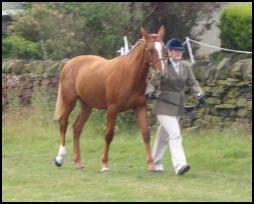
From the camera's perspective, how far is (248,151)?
33.8 ft

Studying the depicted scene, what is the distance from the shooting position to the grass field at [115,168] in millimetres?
7426

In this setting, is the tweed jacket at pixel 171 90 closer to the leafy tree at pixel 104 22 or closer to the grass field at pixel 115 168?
the grass field at pixel 115 168

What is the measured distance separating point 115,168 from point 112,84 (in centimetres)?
Result: 150

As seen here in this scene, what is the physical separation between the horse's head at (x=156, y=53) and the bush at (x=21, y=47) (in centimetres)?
960

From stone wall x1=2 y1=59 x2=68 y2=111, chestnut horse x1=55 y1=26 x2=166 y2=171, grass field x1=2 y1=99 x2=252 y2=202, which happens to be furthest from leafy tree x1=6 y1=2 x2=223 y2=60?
chestnut horse x1=55 y1=26 x2=166 y2=171

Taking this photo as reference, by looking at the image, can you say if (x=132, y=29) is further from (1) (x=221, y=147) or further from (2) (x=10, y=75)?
(1) (x=221, y=147)

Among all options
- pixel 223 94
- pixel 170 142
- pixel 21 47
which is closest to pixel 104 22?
pixel 21 47

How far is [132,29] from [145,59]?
7.34m

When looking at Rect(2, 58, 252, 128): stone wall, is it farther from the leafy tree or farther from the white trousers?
the leafy tree

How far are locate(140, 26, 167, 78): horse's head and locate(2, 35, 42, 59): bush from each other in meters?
9.60

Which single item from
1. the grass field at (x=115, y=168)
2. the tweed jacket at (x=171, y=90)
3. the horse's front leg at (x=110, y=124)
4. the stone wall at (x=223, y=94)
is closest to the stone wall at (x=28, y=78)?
the grass field at (x=115, y=168)

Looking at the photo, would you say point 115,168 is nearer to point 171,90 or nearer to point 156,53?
point 171,90

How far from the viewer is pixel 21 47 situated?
1800cm

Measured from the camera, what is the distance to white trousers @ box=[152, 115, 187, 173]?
8.60 meters
